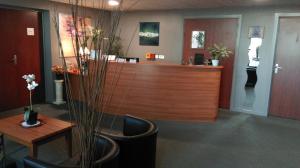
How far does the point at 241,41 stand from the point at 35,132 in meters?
4.56

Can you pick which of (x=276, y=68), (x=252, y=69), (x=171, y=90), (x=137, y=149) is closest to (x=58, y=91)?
(x=171, y=90)

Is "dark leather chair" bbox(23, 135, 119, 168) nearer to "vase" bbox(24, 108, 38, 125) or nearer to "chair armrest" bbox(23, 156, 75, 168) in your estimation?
"chair armrest" bbox(23, 156, 75, 168)

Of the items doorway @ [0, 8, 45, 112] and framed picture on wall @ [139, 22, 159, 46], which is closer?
doorway @ [0, 8, 45, 112]

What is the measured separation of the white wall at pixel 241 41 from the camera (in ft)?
16.7

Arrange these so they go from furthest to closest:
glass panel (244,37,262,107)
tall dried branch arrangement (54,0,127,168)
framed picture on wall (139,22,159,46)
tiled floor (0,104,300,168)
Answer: framed picture on wall (139,22,159,46) < glass panel (244,37,262,107) < tiled floor (0,104,300,168) < tall dried branch arrangement (54,0,127,168)

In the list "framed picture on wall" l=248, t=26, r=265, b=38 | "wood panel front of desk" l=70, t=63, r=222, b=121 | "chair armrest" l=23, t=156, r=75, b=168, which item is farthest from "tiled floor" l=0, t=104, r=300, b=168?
"framed picture on wall" l=248, t=26, r=265, b=38

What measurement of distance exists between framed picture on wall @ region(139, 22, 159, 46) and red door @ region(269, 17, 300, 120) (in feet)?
9.85

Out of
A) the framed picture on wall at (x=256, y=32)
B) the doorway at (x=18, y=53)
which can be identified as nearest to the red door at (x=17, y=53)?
the doorway at (x=18, y=53)

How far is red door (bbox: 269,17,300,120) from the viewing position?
487 centimetres

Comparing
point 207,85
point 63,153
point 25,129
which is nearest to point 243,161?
point 207,85

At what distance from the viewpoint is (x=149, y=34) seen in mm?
6613

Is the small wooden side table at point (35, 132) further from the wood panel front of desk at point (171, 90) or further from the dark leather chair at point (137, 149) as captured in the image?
the wood panel front of desk at point (171, 90)

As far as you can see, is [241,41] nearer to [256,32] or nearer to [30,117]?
[256,32]

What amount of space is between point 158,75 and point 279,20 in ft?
9.30
